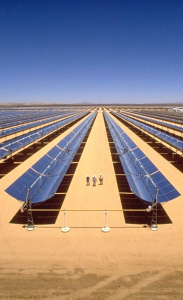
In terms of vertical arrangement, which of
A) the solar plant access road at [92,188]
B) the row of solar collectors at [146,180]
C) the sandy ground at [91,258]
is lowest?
the sandy ground at [91,258]

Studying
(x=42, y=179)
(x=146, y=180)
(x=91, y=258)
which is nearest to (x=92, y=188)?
(x=42, y=179)

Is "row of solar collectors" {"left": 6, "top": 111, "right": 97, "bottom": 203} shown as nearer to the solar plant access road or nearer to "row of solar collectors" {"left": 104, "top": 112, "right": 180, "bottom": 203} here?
the solar plant access road

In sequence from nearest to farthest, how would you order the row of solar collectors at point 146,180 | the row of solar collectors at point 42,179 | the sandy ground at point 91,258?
the sandy ground at point 91,258
the row of solar collectors at point 146,180
the row of solar collectors at point 42,179

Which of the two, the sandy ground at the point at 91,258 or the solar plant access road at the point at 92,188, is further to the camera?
the solar plant access road at the point at 92,188

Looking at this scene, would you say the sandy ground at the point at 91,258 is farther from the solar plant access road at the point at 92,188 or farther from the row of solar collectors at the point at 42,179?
the row of solar collectors at the point at 42,179

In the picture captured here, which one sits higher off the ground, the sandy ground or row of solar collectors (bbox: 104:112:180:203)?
row of solar collectors (bbox: 104:112:180:203)

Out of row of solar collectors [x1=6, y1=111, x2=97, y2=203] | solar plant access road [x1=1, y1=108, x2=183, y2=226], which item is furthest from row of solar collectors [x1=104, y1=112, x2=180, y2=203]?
row of solar collectors [x1=6, y1=111, x2=97, y2=203]

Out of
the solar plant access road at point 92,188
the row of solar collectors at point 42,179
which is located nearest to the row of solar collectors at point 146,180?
the solar plant access road at point 92,188

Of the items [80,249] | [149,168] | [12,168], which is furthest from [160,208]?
[12,168]

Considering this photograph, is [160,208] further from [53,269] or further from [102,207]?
[53,269]
